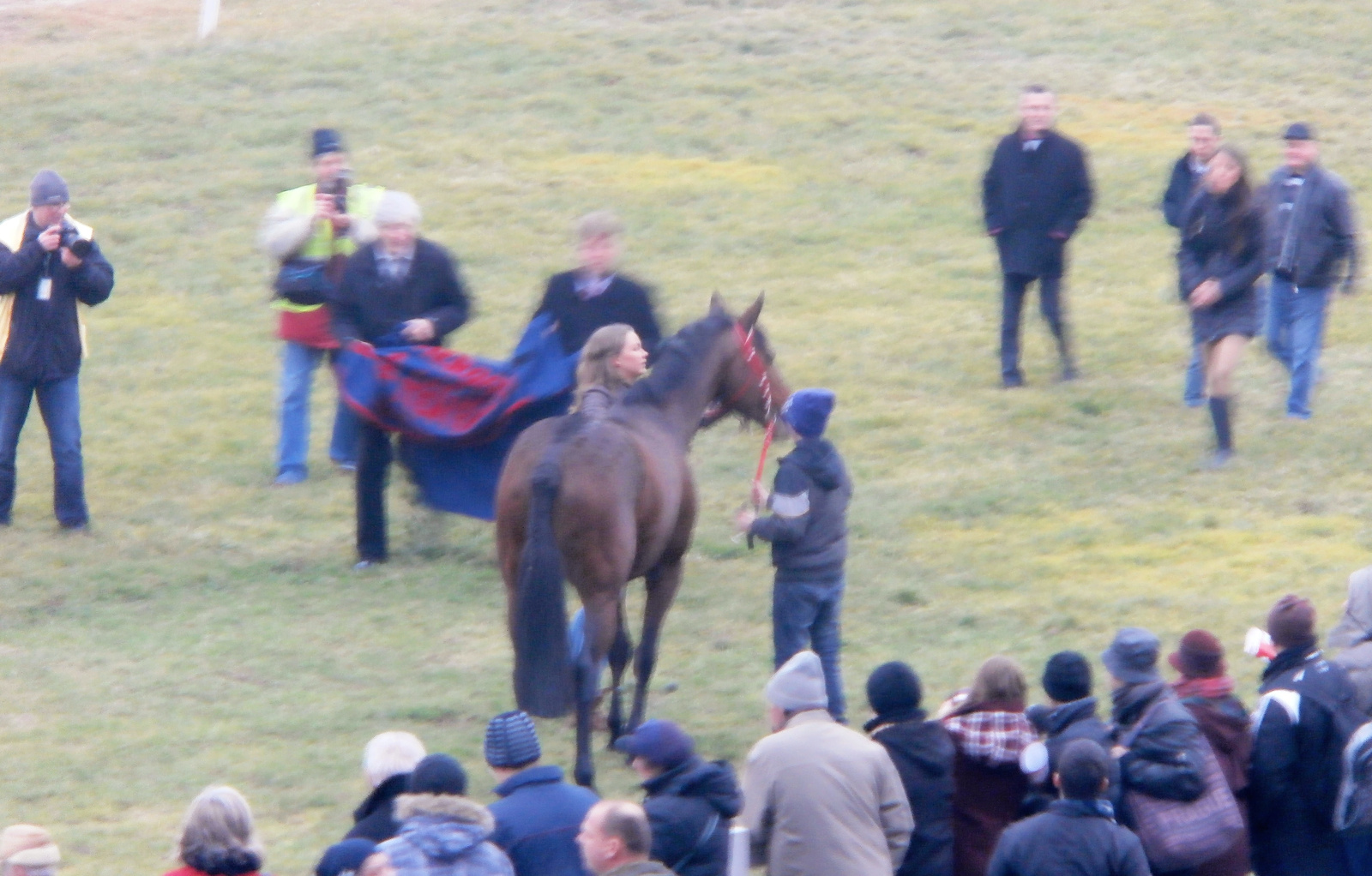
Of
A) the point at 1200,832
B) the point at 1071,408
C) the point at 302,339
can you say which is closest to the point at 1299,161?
the point at 1071,408

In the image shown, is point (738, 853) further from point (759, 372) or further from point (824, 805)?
point (759, 372)

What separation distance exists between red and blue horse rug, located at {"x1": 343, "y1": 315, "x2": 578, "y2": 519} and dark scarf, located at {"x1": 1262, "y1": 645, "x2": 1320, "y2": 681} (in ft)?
14.5

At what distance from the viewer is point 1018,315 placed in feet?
42.6

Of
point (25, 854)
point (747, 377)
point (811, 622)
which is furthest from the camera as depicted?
point (747, 377)

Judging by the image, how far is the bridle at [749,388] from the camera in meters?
8.90

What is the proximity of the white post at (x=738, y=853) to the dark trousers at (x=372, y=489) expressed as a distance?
5.39 meters

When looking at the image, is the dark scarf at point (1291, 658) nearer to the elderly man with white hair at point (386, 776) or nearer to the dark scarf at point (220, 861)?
the elderly man with white hair at point (386, 776)

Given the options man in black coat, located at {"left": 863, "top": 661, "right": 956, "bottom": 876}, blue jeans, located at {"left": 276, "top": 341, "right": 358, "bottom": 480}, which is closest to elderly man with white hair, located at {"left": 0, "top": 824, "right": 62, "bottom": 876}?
man in black coat, located at {"left": 863, "top": 661, "right": 956, "bottom": 876}

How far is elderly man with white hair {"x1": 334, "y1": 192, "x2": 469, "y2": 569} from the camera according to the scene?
33.3ft

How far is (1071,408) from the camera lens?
12.9 meters

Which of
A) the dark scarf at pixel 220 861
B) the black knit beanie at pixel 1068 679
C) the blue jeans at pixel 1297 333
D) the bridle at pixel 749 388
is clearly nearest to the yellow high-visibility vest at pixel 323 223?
the bridle at pixel 749 388

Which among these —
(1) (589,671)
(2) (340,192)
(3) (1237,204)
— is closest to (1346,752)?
(1) (589,671)

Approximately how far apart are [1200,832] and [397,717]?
3.93 metres

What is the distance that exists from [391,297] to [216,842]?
576 centimetres
